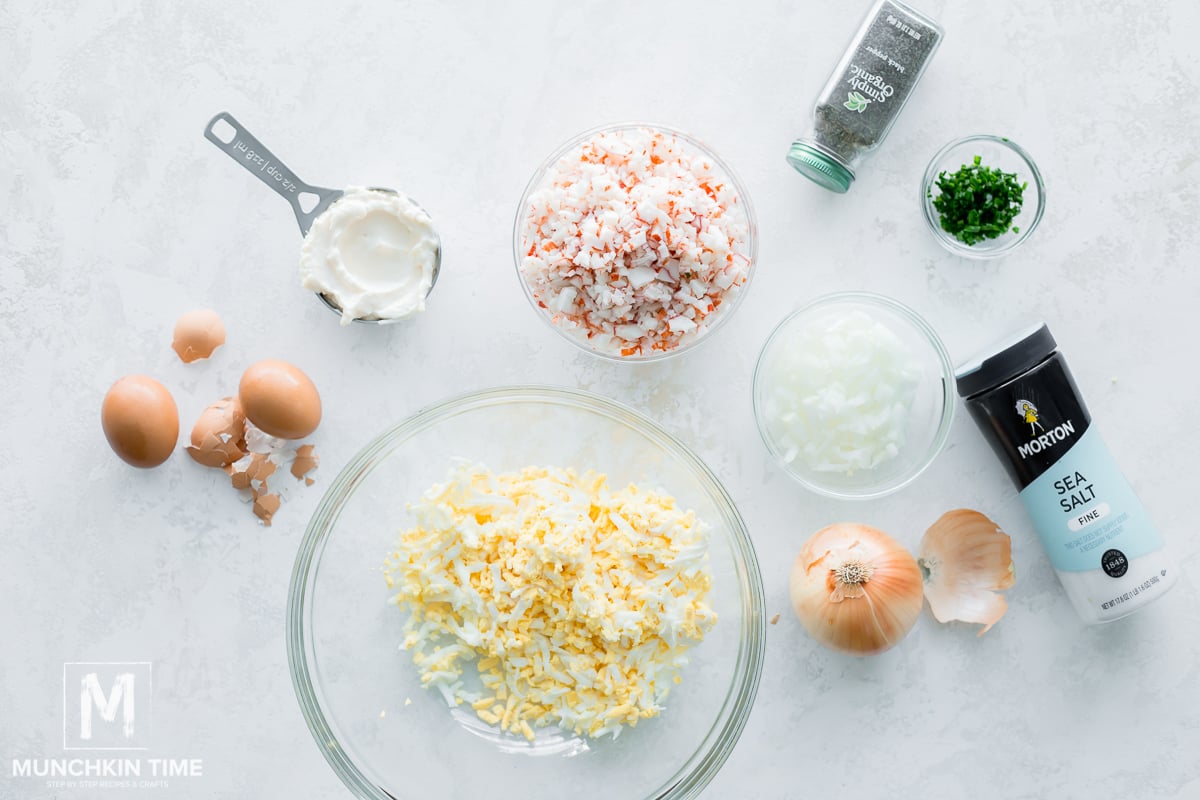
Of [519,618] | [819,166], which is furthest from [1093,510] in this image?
[519,618]

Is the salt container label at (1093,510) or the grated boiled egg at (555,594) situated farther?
the salt container label at (1093,510)

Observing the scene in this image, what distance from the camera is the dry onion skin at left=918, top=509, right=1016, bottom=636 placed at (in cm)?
163

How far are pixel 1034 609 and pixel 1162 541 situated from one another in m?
0.25

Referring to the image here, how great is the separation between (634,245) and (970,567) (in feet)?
2.84

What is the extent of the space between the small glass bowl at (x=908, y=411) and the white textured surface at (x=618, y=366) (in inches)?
2.3

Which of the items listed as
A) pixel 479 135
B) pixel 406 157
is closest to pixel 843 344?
pixel 479 135

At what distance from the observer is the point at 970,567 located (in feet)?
5.39

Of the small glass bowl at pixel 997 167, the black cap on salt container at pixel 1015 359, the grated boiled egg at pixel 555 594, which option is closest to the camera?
the grated boiled egg at pixel 555 594

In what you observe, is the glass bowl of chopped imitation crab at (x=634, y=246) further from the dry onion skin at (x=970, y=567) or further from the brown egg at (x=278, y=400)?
the dry onion skin at (x=970, y=567)

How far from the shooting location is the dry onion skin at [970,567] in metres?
1.63

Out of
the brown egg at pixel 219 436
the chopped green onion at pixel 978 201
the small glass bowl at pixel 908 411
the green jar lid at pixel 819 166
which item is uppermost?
the chopped green onion at pixel 978 201

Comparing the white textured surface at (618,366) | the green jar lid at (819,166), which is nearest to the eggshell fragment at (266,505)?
the white textured surface at (618,366)

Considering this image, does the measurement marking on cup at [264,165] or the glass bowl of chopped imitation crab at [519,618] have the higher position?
the measurement marking on cup at [264,165]

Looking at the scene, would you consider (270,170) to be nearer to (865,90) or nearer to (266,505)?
(266,505)
